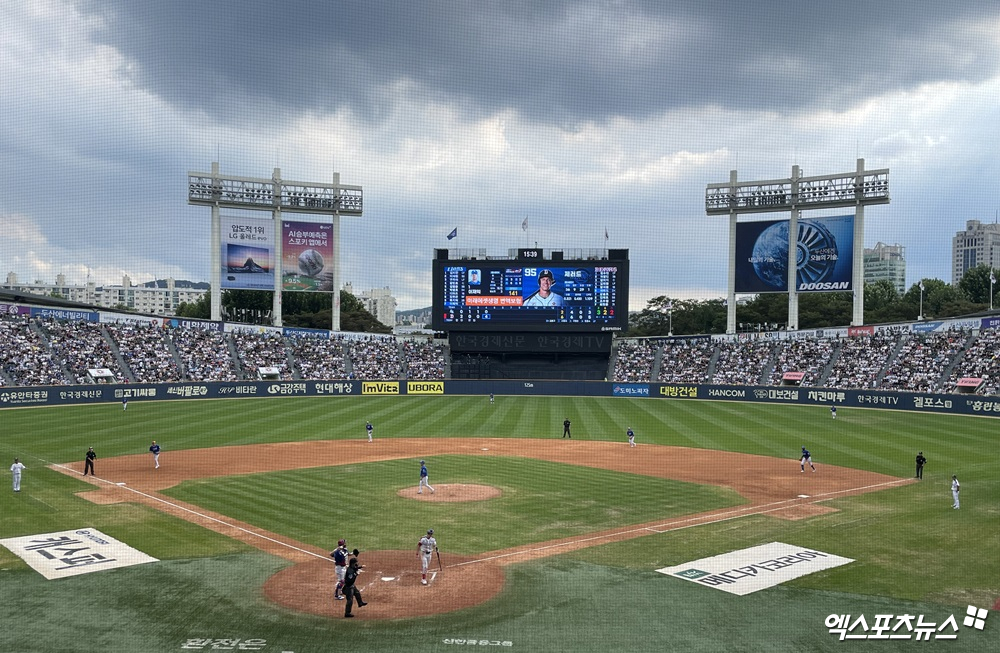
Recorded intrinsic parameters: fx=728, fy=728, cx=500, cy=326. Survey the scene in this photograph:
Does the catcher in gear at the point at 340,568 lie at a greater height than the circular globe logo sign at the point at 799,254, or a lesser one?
lesser

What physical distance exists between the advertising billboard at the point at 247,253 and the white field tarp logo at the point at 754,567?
67.4 m

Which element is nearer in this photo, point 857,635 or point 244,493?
point 857,635

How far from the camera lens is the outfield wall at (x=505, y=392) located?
5491 centimetres

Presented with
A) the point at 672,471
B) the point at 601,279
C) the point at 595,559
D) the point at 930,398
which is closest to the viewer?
the point at 595,559

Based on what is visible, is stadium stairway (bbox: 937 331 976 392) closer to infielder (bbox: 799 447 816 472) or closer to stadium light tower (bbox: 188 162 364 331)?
infielder (bbox: 799 447 816 472)

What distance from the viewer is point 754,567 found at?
18.2m

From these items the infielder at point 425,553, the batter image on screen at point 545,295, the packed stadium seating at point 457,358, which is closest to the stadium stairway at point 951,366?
the packed stadium seating at point 457,358

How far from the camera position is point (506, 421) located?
5028cm

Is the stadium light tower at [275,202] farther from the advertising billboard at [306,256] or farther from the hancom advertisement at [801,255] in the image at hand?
the hancom advertisement at [801,255]

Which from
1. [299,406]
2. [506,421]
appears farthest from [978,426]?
[299,406]

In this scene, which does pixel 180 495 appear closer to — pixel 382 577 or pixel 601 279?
pixel 382 577

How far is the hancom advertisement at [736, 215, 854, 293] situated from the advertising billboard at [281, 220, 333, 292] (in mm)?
44573

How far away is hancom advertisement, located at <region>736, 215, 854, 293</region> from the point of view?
2901 inches

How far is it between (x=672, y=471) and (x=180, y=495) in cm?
1992
